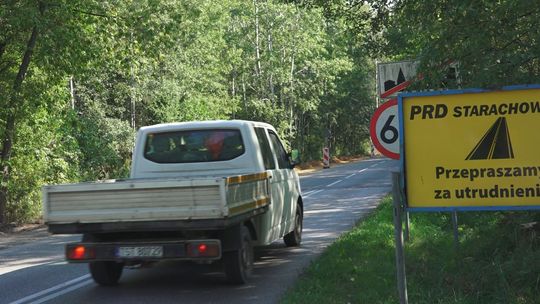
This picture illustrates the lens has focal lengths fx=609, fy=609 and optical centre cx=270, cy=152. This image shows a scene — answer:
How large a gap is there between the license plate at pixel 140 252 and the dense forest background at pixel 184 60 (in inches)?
137

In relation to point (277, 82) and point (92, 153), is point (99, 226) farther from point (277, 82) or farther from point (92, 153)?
point (277, 82)

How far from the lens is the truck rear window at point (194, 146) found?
823 centimetres

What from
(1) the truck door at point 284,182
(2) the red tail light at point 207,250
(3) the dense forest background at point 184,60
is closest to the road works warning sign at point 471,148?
(3) the dense forest background at point 184,60

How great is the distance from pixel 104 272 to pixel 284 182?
9.86 feet

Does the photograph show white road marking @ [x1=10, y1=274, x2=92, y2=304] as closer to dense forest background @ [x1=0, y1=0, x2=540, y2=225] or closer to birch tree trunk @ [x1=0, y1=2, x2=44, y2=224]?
dense forest background @ [x1=0, y1=0, x2=540, y2=225]

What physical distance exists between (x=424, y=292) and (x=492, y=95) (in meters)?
2.14

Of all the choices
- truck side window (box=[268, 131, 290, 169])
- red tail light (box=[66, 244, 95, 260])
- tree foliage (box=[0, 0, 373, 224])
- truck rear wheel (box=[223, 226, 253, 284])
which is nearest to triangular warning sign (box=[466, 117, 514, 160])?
truck rear wheel (box=[223, 226, 253, 284])

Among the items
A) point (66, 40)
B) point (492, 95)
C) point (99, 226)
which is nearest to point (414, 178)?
point (492, 95)

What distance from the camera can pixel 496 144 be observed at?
15.3 ft

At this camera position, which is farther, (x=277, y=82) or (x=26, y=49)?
(x=277, y=82)

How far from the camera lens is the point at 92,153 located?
2428 cm

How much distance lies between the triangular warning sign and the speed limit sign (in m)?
2.77

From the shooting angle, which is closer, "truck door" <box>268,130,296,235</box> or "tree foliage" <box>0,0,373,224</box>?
"truck door" <box>268,130,296,235</box>

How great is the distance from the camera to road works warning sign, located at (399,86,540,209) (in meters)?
4.64
